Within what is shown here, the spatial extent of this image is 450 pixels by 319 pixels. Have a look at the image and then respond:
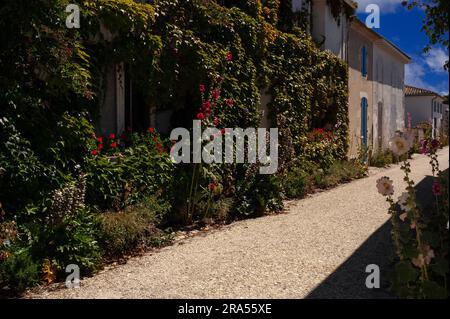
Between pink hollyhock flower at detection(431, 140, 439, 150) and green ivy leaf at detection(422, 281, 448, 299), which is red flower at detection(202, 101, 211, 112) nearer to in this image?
pink hollyhock flower at detection(431, 140, 439, 150)

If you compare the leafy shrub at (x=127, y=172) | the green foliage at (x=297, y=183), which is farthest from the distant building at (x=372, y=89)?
the leafy shrub at (x=127, y=172)

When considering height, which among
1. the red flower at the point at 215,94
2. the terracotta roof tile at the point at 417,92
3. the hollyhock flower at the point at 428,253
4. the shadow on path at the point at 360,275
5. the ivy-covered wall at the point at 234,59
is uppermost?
the terracotta roof tile at the point at 417,92

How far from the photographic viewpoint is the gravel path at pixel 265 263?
12.5ft

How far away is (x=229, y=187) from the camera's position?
Result: 24.0ft

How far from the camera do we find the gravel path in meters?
3.81

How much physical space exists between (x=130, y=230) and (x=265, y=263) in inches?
60.2

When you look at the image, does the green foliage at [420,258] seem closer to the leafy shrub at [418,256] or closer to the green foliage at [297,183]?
the leafy shrub at [418,256]

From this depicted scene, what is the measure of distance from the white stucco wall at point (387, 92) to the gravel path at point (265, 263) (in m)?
10.9

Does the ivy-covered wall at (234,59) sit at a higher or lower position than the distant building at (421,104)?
lower

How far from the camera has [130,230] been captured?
4.97 m

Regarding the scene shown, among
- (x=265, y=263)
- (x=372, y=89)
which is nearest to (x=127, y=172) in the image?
(x=265, y=263)

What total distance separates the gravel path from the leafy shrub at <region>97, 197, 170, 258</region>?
0.22m

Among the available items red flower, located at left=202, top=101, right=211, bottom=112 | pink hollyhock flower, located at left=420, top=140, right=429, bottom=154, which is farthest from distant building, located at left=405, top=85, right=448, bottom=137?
pink hollyhock flower, located at left=420, top=140, right=429, bottom=154

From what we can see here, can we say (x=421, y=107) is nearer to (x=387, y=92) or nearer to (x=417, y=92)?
(x=417, y=92)
